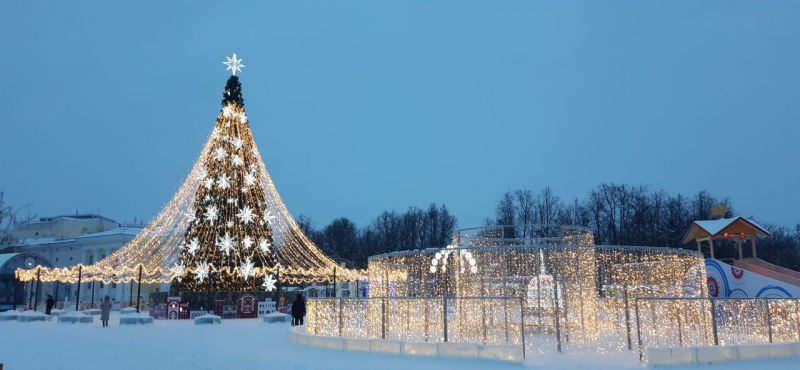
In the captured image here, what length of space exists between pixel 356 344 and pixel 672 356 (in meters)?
6.66

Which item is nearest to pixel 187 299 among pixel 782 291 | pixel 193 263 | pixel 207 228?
pixel 193 263

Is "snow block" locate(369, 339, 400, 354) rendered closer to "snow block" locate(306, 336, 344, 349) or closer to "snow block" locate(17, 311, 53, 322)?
"snow block" locate(306, 336, 344, 349)

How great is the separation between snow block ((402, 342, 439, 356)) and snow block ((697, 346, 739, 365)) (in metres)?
5.29

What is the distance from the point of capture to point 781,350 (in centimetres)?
1237

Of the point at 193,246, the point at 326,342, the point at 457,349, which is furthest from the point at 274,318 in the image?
the point at 457,349

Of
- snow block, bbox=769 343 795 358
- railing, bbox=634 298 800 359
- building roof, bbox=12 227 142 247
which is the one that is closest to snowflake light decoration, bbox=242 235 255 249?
railing, bbox=634 298 800 359

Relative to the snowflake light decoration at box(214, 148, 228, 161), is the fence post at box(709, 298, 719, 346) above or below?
below

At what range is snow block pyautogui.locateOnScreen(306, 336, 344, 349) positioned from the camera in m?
14.0

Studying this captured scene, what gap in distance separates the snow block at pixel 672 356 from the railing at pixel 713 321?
0.35 metres

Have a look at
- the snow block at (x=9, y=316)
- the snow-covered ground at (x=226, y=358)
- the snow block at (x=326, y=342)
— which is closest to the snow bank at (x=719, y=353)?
the snow-covered ground at (x=226, y=358)

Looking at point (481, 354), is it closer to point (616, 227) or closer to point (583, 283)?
point (583, 283)

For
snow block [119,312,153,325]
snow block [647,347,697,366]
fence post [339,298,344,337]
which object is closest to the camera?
snow block [647,347,697,366]

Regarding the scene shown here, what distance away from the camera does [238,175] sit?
29.7 m

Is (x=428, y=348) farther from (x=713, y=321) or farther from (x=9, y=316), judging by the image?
(x=9, y=316)
